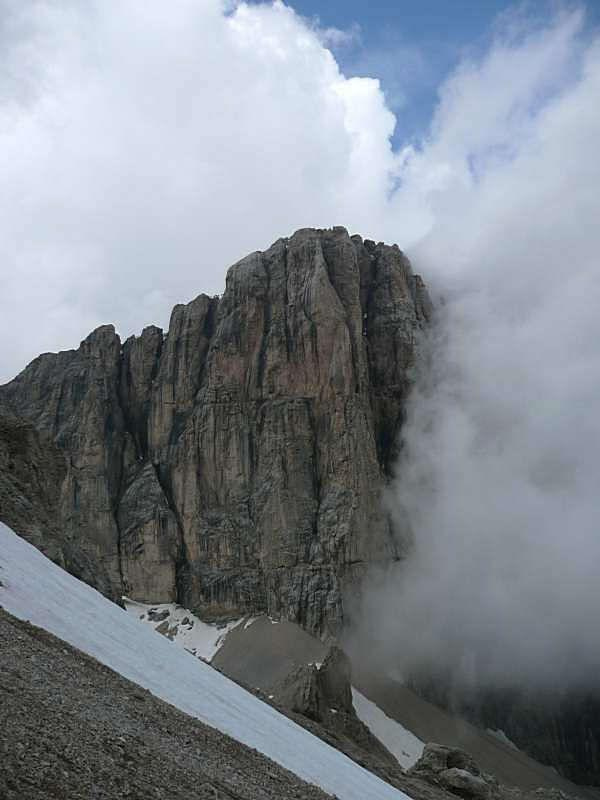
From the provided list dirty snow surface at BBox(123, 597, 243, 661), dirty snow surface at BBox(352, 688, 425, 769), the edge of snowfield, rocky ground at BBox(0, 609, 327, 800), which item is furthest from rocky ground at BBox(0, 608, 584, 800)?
dirty snow surface at BBox(123, 597, 243, 661)

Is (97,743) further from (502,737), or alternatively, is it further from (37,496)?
(502,737)

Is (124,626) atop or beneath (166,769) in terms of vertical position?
atop

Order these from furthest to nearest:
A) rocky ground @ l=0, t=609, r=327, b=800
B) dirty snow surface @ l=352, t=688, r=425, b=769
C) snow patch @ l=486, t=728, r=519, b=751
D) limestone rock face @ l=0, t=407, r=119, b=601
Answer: snow patch @ l=486, t=728, r=519, b=751 < dirty snow surface @ l=352, t=688, r=425, b=769 < limestone rock face @ l=0, t=407, r=119, b=601 < rocky ground @ l=0, t=609, r=327, b=800

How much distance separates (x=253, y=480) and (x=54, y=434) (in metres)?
33.0

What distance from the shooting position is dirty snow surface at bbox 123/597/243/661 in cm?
8681

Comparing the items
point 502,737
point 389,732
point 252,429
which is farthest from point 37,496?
point 502,737

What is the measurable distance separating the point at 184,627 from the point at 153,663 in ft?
251

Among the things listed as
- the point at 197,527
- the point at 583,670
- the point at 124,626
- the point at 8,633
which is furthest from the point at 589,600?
the point at 8,633

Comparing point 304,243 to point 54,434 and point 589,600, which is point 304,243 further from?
point 589,600

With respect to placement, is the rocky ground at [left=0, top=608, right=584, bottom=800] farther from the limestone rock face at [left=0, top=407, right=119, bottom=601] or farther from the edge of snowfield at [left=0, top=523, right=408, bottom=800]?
the limestone rock face at [left=0, top=407, right=119, bottom=601]

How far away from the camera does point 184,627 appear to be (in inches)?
3612

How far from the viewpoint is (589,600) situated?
97625mm

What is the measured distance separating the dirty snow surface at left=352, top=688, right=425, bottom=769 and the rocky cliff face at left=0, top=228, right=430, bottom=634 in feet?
33.2

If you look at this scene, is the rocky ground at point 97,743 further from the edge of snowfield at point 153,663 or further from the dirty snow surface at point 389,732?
the dirty snow surface at point 389,732
